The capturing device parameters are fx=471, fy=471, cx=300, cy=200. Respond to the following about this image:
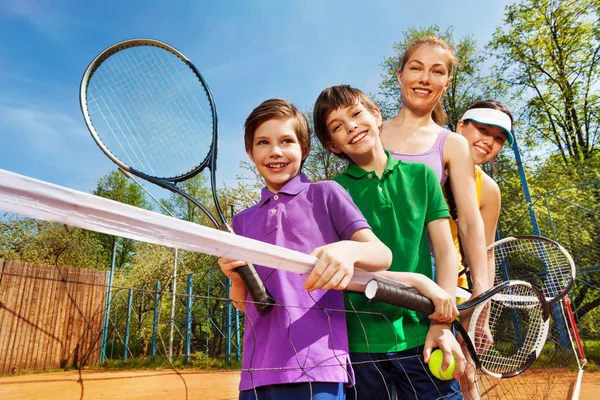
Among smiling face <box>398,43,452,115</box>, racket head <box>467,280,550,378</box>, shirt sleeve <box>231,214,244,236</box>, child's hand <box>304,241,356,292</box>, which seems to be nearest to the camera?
child's hand <box>304,241,356,292</box>

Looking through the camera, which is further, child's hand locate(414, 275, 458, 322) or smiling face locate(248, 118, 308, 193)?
smiling face locate(248, 118, 308, 193)

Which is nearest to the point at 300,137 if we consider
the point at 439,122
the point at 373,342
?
the point at 373,342

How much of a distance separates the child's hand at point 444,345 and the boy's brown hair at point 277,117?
0.65m

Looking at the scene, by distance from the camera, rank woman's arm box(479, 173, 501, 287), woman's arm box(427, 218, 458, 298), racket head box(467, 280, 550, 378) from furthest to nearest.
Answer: woman's arm box(479, 173, 501, 287) → racket head box(467, 280, 550, 378) → woman's arm box(427, 218, 458, 298)

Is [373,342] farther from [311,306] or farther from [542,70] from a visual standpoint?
[542,70]

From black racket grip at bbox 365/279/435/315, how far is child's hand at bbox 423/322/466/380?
69mm

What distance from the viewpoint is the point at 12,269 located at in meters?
9.32

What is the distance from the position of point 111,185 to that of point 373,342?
2663 cm

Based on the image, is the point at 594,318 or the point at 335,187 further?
the point at 594,318

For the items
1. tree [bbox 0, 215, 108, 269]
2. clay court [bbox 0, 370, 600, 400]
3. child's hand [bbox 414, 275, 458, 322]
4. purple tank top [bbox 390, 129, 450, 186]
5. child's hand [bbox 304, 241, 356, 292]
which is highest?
tree [bbox 0, 215, 108, 269]

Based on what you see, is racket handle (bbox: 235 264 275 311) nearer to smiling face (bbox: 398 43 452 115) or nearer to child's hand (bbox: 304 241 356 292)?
child's hand (bbox: 304 241 356 292)

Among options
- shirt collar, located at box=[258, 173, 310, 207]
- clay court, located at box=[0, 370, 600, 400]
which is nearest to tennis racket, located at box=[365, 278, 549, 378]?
shirt collar, located at box=[258, 173, 310, 207]

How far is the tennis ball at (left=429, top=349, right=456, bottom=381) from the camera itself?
1.24m

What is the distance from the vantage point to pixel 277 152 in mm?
1376
